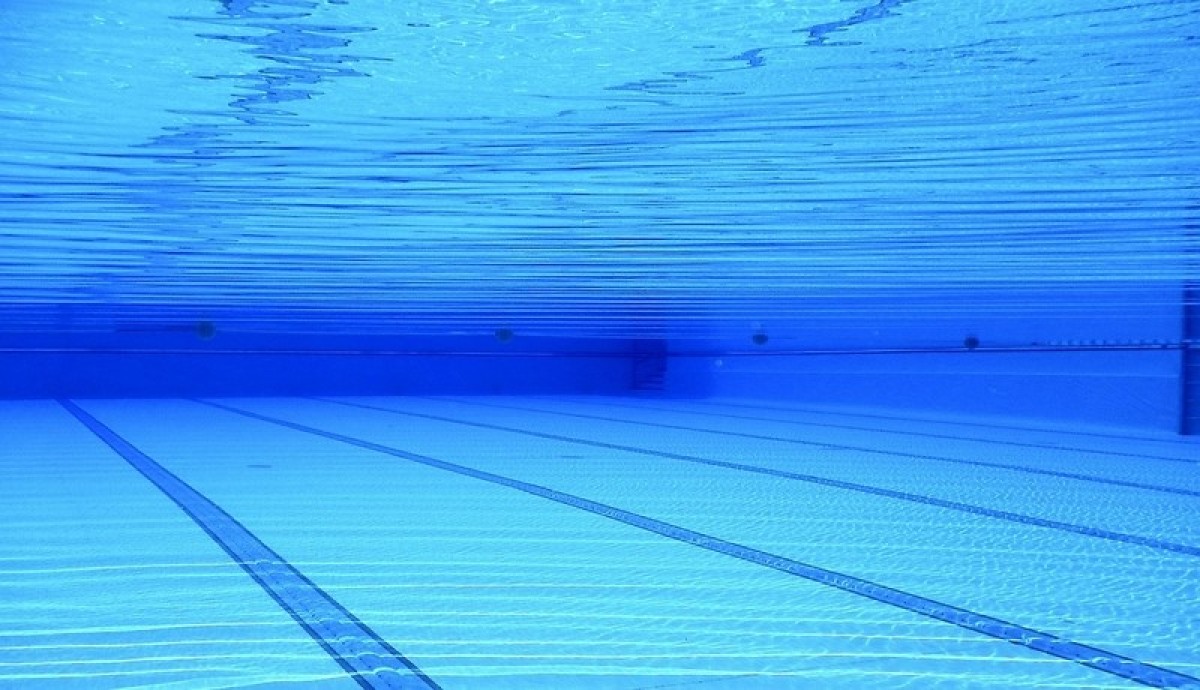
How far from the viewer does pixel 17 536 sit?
2.48m

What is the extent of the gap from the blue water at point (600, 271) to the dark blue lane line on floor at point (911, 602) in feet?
0.04

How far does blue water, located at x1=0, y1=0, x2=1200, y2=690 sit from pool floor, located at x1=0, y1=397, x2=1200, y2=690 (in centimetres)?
1

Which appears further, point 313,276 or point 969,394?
point 969,394

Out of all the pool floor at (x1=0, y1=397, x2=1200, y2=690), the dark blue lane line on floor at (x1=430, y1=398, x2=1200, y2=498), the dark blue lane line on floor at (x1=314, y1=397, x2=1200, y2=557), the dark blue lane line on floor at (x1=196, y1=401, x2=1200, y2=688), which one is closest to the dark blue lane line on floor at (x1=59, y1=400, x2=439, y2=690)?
the pool floor at (x1=0, y1=397, x2=1200, y2=690)

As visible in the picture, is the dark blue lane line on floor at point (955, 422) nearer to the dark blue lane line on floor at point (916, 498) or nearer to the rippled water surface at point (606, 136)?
the dark blue lane line on floor at point (916, 498)

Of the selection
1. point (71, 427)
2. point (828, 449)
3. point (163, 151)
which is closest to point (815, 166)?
point (163, 151)

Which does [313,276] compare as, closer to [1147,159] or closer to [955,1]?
[1147,159]

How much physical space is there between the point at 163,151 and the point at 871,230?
56.3 inches

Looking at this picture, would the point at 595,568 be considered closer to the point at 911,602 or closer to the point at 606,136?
the point at 911,602

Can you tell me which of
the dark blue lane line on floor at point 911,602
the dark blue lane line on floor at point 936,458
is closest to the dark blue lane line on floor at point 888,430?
the dark blue lane line on floor at point 936,458

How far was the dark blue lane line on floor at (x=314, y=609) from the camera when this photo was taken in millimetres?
1495

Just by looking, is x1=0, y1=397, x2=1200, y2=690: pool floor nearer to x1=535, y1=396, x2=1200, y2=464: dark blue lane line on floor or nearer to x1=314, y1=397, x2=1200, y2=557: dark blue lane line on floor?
x1=314, y1=397, x2=1200, y2=557: dark blue lane line on floor

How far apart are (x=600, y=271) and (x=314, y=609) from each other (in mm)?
1713

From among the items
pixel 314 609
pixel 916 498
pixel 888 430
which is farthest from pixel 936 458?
pixel 314 609
